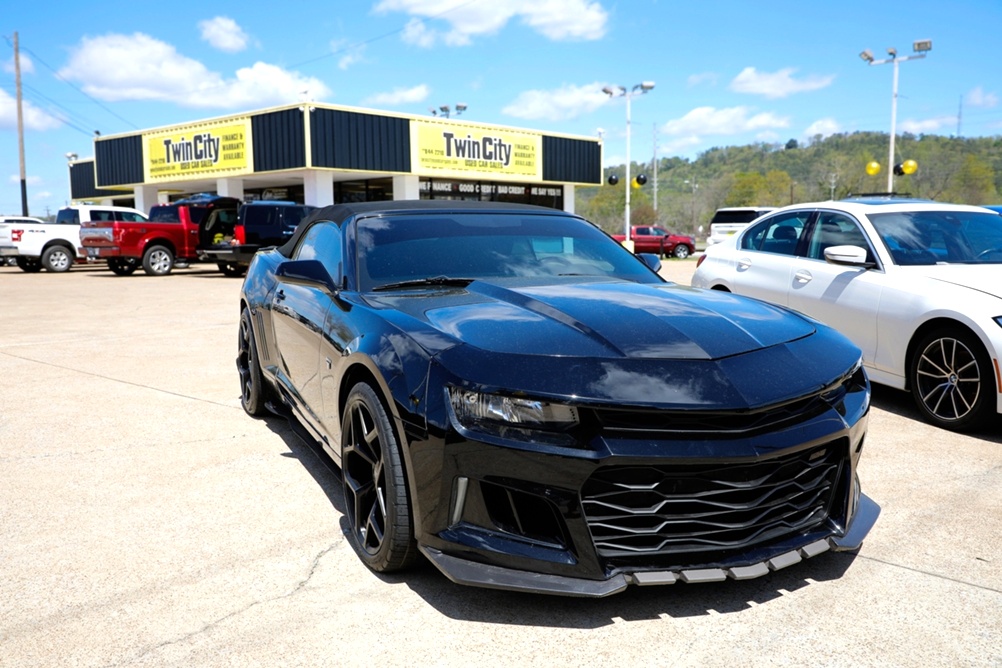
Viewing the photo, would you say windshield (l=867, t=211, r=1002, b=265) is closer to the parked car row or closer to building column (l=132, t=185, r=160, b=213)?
the parked car row

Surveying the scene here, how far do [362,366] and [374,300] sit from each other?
1.31 ft

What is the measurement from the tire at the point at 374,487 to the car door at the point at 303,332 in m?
0.61

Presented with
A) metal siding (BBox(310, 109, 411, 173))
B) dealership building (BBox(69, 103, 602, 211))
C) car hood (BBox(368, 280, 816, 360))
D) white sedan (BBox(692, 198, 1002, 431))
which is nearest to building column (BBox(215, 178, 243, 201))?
dealership building (BBox(69, 103, 602, 211))

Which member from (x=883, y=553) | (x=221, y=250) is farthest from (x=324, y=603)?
(x=221, y=250)

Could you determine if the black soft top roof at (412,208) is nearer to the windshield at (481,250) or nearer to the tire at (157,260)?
the windshield at (481,250)

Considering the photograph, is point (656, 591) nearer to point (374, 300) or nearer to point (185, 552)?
point (374, 300)

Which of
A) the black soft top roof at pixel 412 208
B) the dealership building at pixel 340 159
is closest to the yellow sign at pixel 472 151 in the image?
the dealership building at pixel 340 159

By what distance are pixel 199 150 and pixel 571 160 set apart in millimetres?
15587

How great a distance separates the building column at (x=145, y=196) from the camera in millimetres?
35281

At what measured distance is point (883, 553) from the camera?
10.4 feet

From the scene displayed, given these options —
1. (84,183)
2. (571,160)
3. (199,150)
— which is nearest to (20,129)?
(84,183)

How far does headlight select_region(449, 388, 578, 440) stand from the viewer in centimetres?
252


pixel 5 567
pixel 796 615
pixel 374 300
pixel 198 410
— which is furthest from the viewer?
pixel 198 410

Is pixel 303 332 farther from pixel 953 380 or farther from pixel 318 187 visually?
pixel 318 187
